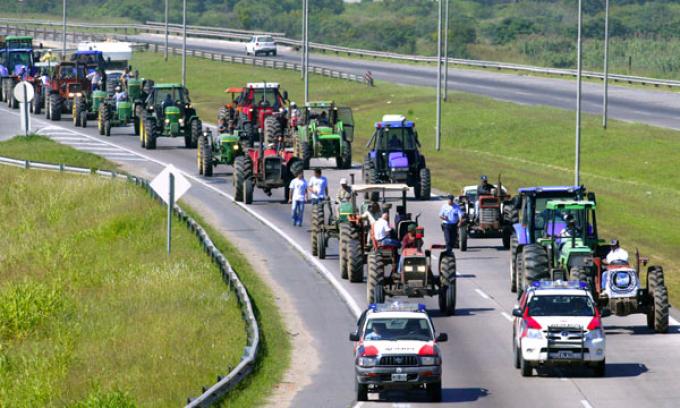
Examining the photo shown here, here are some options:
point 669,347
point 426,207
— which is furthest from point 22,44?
point 669,347

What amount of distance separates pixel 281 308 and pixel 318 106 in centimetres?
2513

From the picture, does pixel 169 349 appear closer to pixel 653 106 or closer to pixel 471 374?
pixel 471 374

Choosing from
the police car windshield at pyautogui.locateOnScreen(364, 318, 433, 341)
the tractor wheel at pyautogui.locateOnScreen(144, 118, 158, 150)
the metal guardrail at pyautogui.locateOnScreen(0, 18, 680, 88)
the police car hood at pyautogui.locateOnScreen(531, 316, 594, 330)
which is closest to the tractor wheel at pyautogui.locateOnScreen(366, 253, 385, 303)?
the police car hood at pyautogui.locateOnScreen(531, 316, 594, 330)

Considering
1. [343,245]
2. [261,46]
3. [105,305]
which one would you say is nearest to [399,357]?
[343,245]

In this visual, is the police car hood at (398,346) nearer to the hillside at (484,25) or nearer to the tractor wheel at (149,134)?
the tractor wheel at (149,134)

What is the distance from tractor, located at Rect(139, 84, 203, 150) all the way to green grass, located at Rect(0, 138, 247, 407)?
7.34 m

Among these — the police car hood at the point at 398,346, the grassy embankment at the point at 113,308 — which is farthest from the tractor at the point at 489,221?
the police car hood at the point at 398,346

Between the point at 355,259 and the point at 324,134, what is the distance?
2261cm

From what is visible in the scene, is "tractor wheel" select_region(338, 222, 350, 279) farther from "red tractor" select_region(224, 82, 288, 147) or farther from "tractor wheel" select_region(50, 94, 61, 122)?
"tractor wheel" select_region(50, 94, 61, 122)

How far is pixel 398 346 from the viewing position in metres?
26.2

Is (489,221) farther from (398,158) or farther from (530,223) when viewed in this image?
(398,158)

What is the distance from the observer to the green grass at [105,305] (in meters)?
29.1

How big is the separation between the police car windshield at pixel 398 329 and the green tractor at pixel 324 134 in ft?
106

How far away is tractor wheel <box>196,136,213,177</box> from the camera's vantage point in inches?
2318
